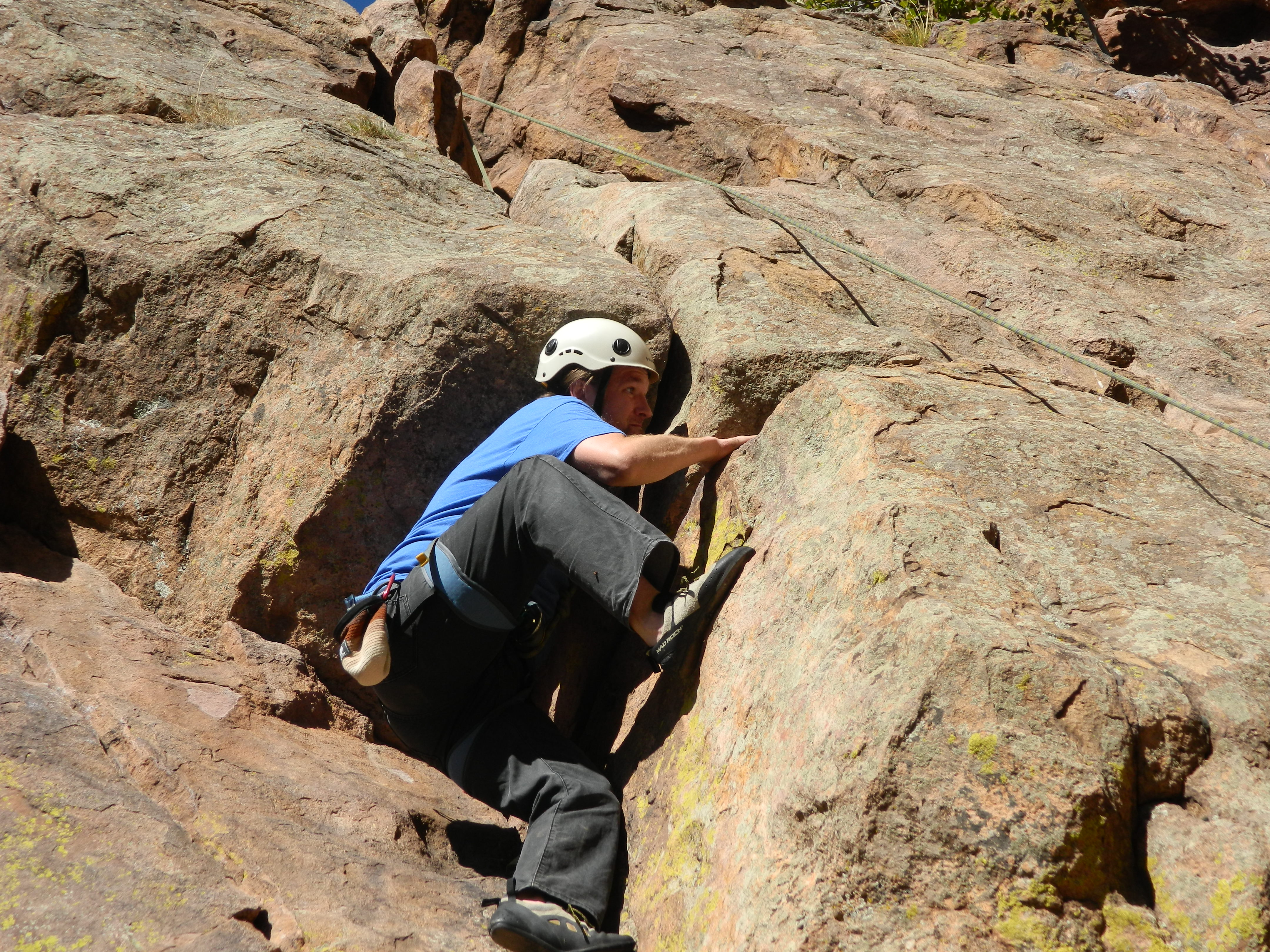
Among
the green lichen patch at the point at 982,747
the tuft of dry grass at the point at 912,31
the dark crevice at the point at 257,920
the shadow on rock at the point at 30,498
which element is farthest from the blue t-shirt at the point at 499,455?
the tuft of dry grass at the point at 912,31

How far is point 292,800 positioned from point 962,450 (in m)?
2.75

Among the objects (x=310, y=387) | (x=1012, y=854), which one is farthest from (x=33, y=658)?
(x=1012, y=854)

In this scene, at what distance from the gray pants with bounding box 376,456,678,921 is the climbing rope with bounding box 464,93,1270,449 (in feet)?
7.46

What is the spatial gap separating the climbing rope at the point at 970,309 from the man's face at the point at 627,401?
1.48 m

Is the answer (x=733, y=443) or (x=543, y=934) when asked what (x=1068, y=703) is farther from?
(x=733, y=443)

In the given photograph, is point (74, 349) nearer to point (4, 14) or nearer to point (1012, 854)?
point (4, 14)

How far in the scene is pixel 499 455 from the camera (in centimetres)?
397

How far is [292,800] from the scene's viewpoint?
11.3ft

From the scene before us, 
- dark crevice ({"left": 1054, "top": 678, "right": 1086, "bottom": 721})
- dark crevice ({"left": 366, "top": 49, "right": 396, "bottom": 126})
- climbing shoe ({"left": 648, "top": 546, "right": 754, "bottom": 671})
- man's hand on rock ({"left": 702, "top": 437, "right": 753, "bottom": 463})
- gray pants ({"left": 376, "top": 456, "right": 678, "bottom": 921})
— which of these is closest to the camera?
dark crevice ({"left": 1054, "top": 678, "right": 1086, "bottom": 721})

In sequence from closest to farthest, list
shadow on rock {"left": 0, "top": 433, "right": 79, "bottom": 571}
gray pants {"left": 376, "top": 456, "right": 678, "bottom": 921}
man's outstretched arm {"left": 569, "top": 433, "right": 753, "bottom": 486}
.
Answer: gray pants {"left": 376, "top": 456, "right": 678, "bottom": 921}
man's outstretched arm {"left": 569, "top": 433, "right": 753, "bottom": 486}
shadow on rock {"left": 0, "top": 433, "right": 79, "bottom": 571}

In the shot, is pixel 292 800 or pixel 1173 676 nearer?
pixel 1173 676

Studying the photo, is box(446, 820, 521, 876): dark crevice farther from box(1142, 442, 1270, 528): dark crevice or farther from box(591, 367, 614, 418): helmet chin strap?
box(1142, 442, 1270, 528): dark crevice

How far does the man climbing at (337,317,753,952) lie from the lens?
329cm

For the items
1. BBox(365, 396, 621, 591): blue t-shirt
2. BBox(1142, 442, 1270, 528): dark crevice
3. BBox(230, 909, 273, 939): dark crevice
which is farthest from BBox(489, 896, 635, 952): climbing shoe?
BBox(1142, 442, 1270, 528): dark crevice
